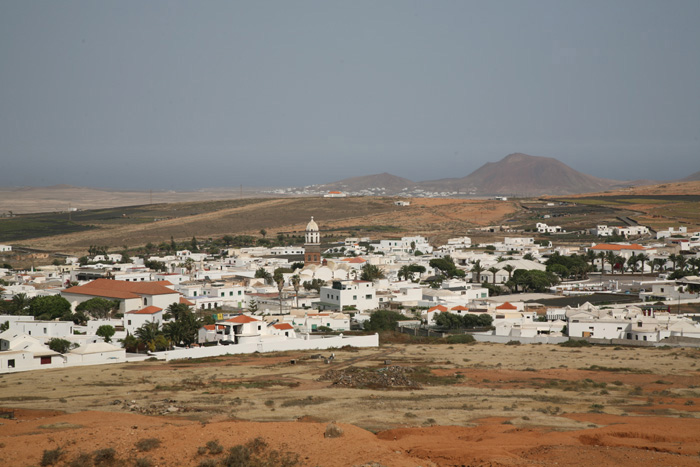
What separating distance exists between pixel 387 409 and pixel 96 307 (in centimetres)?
3024

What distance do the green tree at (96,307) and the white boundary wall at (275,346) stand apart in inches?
551

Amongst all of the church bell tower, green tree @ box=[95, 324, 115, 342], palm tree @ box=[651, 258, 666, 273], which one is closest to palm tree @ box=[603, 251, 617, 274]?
palm tree @ box=[651, 258, 666, 273]

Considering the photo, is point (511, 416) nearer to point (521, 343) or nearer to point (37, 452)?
point (37, 452)

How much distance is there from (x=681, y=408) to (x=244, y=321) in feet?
74.8

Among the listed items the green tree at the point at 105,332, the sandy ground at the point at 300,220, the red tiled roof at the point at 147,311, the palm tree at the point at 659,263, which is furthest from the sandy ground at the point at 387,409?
the sandy ground at the point at 300,220

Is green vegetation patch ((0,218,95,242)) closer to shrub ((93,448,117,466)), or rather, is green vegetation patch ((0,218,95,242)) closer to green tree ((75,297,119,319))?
green tree ((75,297,119,319))

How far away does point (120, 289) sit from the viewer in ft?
165

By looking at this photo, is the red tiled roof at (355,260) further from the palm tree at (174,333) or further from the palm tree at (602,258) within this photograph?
the palm tree at (174,333)

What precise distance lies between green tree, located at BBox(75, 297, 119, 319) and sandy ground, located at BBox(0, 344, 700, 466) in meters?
15.6

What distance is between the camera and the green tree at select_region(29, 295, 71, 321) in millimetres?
45062

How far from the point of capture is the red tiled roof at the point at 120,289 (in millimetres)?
48906

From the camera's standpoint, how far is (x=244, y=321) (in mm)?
39406

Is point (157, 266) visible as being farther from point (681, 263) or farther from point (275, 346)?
point (681, 263)

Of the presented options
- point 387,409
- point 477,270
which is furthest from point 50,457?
point 477,270
